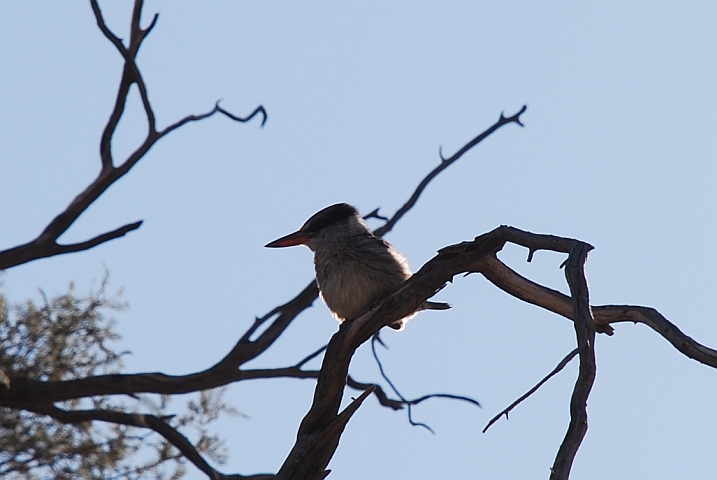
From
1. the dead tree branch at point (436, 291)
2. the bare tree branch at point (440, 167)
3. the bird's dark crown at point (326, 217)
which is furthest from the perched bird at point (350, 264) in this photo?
the bare tree branch at point (440, 167)

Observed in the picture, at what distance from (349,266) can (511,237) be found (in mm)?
1667

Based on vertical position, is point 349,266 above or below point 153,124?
below

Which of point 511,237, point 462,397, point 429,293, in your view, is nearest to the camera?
point 511,237

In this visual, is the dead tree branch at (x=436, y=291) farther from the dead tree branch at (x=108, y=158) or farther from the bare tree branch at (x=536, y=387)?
the dead tree branch at (x=108, y=158)

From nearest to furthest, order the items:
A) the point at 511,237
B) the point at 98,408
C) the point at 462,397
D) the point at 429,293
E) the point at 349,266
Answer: the point at 511,237
the point at 429,293
the point at 349,266
the point at 462,397
the point at 98,408

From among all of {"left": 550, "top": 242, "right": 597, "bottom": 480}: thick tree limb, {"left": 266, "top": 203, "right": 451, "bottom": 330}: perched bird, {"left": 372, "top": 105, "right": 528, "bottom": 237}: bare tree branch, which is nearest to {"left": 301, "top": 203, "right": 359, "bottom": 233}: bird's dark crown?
{"left": 266, "top": 203, "right": 451, "bottom": 330}: perched bird

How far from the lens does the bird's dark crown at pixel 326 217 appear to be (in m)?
6.03

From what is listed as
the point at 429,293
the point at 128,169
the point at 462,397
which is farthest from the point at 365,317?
the point at 128,169

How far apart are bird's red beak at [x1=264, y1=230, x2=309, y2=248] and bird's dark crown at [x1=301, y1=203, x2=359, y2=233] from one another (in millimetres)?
36

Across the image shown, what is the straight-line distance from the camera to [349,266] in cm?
537

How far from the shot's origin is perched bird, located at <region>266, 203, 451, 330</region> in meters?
5.25

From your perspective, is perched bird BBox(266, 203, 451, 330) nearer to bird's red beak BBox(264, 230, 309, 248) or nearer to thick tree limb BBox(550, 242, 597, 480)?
bird's red beak BBox(264, 230, 309, 248)

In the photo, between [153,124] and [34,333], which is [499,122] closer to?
[153,124]

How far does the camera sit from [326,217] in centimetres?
605
